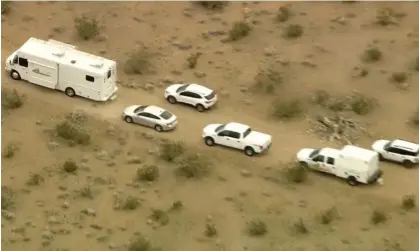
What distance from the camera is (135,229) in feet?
132

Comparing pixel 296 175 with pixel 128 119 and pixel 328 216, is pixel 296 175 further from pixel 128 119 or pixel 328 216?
pixel 128 119

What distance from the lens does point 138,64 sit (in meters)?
49.2

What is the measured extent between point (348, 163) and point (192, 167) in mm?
5431

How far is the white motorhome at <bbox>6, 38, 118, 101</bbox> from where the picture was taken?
154 feet

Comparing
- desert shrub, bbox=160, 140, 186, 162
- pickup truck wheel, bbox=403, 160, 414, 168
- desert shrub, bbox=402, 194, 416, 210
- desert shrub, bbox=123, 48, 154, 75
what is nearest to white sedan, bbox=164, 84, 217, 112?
desert shrub, bbox=123, 48, 154, 75

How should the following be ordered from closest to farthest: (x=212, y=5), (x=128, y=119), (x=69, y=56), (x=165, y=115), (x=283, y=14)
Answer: (x=165, y=115) → (x=128, y=119) → (x=69, y=56) → (x=283, y=14) → (x=212, y=5)

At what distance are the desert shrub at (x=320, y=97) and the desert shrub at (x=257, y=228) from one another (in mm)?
8784

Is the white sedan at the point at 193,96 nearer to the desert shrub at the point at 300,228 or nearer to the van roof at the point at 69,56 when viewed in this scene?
the van roof at the point at 69,56

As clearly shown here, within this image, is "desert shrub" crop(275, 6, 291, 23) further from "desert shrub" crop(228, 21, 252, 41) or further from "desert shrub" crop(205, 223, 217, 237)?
"desert shrub" crop(205, 223, 217, 237)

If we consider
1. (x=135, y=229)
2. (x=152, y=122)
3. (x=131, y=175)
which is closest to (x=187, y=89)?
(x=152, y=122)

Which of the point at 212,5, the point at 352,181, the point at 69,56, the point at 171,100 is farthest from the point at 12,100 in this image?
the point at 352,181

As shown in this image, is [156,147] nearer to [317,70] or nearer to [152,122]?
[152,122]

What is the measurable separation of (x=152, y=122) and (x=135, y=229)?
6.32 metres

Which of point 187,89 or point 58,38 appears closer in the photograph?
point 187,89
